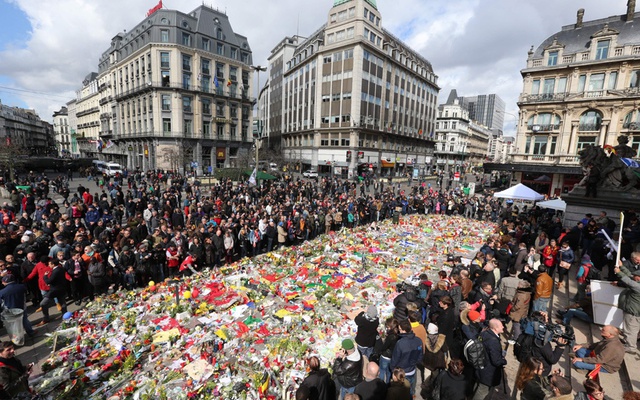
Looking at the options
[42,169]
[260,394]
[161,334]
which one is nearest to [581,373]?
[260,394]

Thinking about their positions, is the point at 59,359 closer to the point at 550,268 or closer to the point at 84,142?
the point at 550,268

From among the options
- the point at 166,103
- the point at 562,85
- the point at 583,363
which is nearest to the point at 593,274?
the point at 583,363

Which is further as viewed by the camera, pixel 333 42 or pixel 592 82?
pixel 333 42

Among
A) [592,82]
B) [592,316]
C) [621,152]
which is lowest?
[592,316]

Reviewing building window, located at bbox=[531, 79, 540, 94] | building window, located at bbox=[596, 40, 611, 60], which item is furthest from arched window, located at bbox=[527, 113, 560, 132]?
building window, located at bbox=[596, 40, 611, 60]

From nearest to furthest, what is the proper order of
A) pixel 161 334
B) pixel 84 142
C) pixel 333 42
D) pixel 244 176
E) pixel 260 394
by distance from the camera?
pixel 260 394 < pixel 161 334 < pixel 244 176 < pixel 333 42 < pixel 84 142

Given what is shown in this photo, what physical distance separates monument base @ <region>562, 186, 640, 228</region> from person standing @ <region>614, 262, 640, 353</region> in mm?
8725

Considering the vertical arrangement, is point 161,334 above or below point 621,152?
below

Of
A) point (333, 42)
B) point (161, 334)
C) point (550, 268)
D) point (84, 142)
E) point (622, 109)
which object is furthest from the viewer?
point (84, 142)

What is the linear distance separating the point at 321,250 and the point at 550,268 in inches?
320

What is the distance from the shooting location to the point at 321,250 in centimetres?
1302

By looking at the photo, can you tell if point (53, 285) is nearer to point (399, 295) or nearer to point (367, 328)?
point (367, 328)

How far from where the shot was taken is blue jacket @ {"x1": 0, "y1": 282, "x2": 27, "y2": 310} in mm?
6633

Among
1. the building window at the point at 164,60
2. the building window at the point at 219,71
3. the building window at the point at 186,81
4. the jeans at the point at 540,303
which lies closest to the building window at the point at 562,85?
the jeans at the point at 540,303
